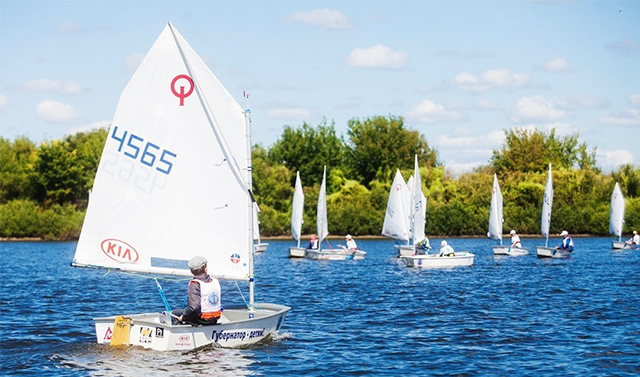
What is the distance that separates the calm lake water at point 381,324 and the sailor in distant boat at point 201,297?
0.79 meters

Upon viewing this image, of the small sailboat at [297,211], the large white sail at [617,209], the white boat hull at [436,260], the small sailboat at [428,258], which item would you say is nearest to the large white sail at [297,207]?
the small sailboat at [297,211]

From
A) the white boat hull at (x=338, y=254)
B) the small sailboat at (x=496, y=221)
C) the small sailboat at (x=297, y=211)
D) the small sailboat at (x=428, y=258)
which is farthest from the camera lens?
the small sailboat at (x=297, y=211)

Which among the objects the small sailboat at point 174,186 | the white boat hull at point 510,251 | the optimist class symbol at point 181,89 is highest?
the optimist class symbol at point 181,89

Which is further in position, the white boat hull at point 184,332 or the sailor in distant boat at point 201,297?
the white boat hull at point 184,332

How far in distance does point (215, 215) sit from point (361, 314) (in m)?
9.27

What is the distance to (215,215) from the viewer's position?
2147 cm

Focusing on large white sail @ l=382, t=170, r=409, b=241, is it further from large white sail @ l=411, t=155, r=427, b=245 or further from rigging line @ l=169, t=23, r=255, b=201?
rigging line @ l=169, t=23, r=255, b=201

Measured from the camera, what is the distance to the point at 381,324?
26656 millimetres

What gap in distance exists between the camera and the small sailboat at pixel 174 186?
2080 cm

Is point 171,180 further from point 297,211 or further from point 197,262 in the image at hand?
point 297,211

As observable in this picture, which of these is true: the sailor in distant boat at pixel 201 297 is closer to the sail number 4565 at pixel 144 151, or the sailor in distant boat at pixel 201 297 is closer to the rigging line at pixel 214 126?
the rigging line at pixel 214 126

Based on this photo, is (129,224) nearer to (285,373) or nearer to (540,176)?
(285,373)

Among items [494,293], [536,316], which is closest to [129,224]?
[536,316]

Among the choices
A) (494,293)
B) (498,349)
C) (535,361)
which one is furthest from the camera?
(494,293)
